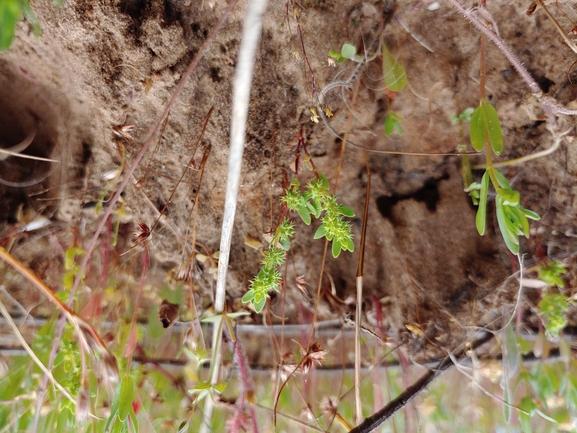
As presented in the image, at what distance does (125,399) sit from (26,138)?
0.84 m

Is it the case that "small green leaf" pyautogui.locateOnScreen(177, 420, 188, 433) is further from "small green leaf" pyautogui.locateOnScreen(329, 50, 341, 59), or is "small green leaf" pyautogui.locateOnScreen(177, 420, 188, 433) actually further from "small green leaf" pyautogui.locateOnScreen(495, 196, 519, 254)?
"small green leaf" pyautogui.locateOnScreen(329, 50, 341, 59)

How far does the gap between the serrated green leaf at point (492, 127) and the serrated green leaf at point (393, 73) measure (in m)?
0.22

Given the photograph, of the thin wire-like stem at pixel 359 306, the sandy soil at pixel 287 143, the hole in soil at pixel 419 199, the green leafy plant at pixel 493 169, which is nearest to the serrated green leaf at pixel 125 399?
the sandy soil at pixel 287 143

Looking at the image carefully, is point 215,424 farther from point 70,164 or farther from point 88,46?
point 88,46

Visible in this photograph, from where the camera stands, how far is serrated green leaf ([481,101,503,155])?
0.84 metres

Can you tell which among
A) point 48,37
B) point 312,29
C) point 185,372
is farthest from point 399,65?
point 185,372

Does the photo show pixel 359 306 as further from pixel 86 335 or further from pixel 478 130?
pixel 86 335

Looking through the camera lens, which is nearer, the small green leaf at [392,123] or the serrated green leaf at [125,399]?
the serrated green leaf at [125,399]

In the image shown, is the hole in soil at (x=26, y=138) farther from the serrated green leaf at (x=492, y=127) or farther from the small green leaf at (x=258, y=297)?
the serrated green leaf at (x=492, y=127)

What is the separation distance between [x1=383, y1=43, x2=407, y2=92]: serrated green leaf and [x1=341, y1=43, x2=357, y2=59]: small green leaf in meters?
0.09

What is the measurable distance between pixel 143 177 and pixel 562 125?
3.90 ft

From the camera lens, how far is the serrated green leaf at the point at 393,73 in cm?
98

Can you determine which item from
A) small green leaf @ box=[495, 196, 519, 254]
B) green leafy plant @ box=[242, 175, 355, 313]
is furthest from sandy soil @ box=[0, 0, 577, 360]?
small green leaf @ box=[495, 196, 519, 254]

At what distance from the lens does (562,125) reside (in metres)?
0.99
